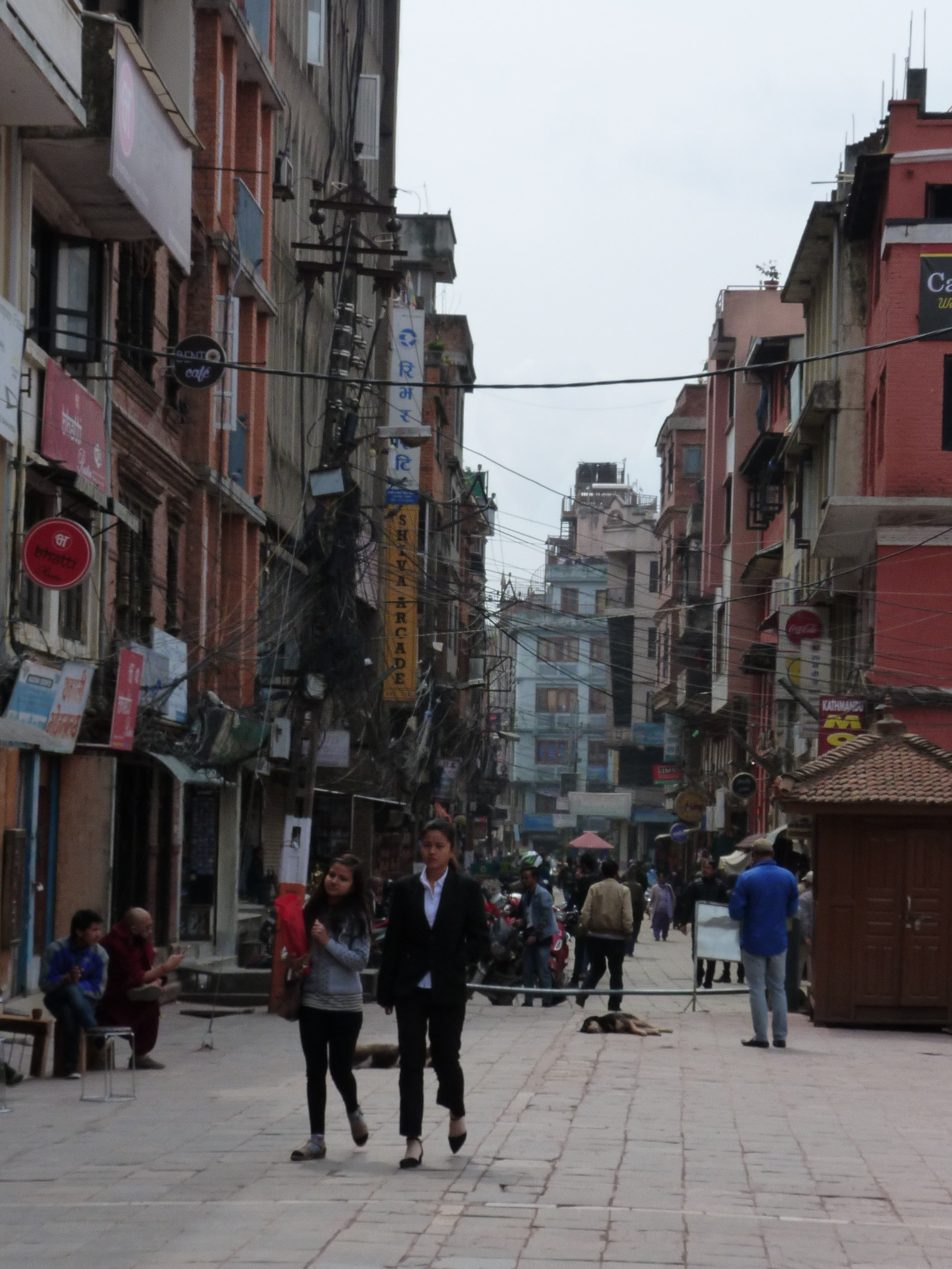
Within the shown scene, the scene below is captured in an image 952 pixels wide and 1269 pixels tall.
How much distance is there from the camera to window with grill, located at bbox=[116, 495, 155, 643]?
23.4 meters

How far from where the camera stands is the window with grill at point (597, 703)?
122375 millimetres

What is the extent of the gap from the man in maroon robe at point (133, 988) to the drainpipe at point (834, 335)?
25861 millimetres

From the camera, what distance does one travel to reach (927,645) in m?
35.2

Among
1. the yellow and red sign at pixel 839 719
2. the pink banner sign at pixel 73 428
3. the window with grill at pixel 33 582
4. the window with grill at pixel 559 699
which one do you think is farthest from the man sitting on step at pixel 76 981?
the window with grill at pixel 559 699

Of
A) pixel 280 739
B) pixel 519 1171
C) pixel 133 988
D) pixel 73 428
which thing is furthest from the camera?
A: pixel 280 739

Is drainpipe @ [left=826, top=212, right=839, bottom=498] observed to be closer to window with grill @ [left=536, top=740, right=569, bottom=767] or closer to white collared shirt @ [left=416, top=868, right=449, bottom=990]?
white collared shirt @ [left=416, top=868, right=449, bottom=990]

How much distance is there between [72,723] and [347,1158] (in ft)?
30.5

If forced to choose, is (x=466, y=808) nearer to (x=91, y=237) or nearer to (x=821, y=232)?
(x=821, y=232)

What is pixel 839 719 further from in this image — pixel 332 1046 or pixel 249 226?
pixel 332 1046

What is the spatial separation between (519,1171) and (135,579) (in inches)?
596

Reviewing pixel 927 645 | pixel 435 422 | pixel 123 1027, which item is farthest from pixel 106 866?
pixel 435 422

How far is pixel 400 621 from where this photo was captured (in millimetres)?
45969

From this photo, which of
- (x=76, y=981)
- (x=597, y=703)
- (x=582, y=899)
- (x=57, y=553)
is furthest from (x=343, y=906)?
(x=597, y=703)

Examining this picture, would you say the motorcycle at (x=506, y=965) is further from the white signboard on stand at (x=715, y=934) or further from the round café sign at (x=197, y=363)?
the round café sign at (x=197, y=363)
